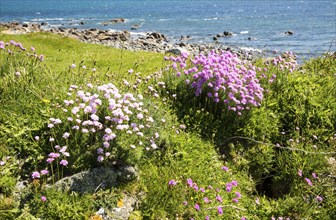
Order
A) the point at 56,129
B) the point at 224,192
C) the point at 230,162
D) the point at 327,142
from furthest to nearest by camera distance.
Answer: the point at 327,142, the point at 230,162, the point at 224,192, the point at 56,129

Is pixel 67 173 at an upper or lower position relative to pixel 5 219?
upper

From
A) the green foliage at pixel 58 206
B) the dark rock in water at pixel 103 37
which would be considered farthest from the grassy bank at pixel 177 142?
the dark rock in water at pixel 103 37

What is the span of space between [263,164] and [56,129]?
14.3ft

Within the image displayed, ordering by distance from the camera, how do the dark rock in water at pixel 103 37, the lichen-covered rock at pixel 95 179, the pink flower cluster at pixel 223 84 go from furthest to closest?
1. the dark rock in water at pixel 103 37
2. the pink flower cluster at pixel 223 84
3. the lichen-covered rock at pixel 95 179

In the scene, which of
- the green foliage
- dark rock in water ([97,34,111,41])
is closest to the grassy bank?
the green foliage

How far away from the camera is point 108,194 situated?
17.3 feet

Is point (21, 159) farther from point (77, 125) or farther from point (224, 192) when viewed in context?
point (224, 192)

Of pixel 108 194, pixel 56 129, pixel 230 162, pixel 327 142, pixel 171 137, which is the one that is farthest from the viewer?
pixel 327 142

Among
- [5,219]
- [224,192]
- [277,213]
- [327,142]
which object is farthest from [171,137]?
[327,142]

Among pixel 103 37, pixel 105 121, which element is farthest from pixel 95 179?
pixel 103 37

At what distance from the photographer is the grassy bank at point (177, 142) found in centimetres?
525

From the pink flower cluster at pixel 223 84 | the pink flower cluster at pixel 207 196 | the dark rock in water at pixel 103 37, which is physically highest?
the pink flower cluster at pixel 223 84

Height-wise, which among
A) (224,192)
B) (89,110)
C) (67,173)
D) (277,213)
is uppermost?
(89,110)

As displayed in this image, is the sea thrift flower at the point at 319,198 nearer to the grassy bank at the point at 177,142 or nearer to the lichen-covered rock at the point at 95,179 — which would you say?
the grassy bank at the point at 177,142
